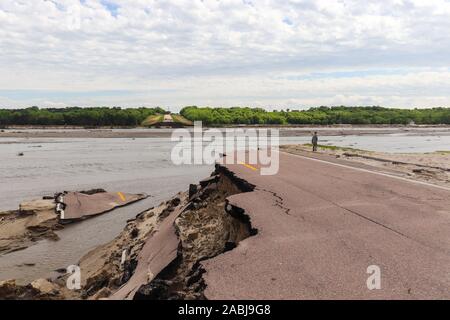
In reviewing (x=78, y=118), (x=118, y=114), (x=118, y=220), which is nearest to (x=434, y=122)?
(x=118, y=114)

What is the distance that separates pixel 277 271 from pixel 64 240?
9514 mm

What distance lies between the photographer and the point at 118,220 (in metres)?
15.4

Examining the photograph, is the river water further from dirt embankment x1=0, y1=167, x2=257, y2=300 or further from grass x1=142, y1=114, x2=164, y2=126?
grass x1=142, y1=114, x2=164, y2=126

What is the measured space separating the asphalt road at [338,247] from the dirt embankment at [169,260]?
0.31 metres

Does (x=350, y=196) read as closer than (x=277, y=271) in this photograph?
No

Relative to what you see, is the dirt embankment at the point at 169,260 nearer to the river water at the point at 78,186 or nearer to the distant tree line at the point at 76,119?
the river water at the point at 78,186

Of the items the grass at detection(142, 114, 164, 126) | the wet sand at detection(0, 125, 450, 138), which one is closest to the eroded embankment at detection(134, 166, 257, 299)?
the wet sand at detection(0, 125, 450, 138)

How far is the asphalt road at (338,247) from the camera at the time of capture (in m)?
4.62

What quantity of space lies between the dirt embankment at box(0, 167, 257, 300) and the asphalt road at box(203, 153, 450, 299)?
1.02ft

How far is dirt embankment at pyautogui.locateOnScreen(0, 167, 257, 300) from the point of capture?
5297mm
